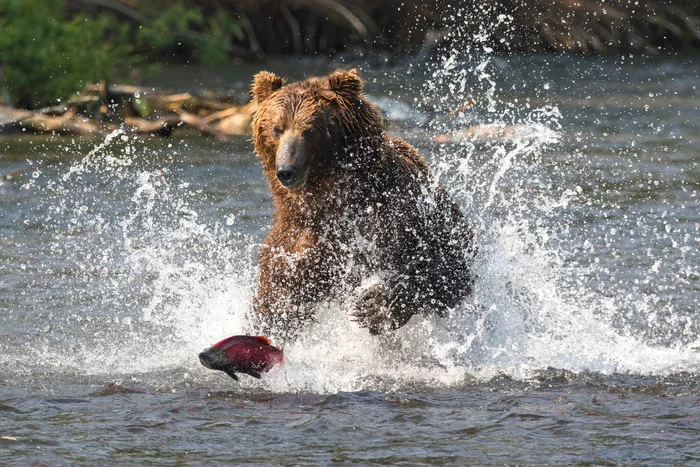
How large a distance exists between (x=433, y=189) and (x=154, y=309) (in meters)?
2.13

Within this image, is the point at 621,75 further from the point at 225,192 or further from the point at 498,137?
the point at 225,192

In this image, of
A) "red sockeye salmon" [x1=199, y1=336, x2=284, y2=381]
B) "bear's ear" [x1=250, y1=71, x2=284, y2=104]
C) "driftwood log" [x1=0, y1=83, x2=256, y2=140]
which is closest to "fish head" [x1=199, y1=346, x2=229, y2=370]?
"red sockeye salmon" [x1=199, y1=336, x2=284, y2=381]

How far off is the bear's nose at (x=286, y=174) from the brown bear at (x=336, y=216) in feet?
0.41

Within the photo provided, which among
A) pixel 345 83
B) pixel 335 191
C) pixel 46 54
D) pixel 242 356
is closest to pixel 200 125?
pixel 46 54

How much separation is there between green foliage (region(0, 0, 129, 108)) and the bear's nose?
31.3 feet

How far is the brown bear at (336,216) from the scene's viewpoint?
5.88m

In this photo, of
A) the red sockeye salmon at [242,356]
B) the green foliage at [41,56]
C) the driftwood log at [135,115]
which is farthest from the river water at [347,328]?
the green foliage at [41,56]

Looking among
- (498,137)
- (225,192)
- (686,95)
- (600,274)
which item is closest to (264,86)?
(600,274)

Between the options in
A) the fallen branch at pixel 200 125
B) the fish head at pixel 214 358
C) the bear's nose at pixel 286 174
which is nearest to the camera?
the fish head at pixel 214 358

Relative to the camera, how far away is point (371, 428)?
5137mm

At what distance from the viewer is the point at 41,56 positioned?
47.0 ft

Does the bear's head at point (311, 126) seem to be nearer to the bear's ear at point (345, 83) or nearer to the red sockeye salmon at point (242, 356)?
the bear's ear at point (345, 83)

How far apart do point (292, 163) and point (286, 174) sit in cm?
7

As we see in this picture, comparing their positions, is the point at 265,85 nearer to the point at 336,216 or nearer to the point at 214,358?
the point at 336,216
